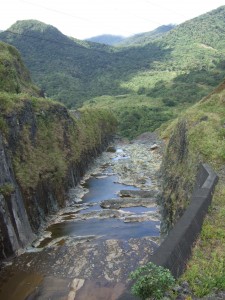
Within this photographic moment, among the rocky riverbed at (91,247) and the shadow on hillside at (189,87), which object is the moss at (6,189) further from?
the shadow on hillside at (189,87)

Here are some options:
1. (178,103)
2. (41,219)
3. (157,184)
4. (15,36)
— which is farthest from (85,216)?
(15,36)

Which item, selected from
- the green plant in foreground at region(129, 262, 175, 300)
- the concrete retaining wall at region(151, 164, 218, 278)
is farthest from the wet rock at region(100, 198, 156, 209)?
the green plant in foreground at region(129, 262, 175, 300)

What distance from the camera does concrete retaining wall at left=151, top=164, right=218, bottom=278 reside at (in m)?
9.44

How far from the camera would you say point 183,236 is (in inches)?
414

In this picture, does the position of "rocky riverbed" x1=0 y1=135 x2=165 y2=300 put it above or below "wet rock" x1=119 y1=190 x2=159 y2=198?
above

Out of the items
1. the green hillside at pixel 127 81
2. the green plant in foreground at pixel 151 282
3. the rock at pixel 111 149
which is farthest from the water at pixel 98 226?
the green hillside at pixel 127 81

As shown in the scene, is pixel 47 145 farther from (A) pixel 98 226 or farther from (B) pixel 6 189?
(B) pixel 6 189

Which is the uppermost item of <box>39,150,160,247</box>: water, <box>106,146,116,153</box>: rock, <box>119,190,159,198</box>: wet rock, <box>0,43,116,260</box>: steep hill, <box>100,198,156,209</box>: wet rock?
<box>0,43,116,260</box>: steep hill

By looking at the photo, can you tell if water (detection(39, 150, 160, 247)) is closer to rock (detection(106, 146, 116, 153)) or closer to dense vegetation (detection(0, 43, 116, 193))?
dense vegetation (detection(0, 43, 116, 193))

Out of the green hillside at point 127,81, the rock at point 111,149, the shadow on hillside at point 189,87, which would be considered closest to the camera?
the rock at point 111,149

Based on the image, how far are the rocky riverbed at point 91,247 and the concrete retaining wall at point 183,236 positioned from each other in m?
1.49

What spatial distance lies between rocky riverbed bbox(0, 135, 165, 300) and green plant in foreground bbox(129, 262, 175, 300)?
47 cm

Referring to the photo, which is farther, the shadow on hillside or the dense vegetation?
the shadow on hillside

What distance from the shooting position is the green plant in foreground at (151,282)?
7852mm
